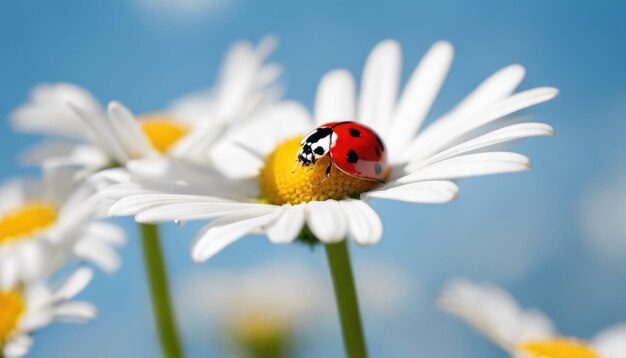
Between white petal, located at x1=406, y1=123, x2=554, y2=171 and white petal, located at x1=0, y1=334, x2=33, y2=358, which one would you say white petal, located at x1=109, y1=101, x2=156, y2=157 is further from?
white petal, located at x1=406, y1=123, x2=554, y2=171

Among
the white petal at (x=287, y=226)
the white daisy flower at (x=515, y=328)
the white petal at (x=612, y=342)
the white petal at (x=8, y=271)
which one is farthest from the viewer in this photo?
the white petal at (x=612, y=342)

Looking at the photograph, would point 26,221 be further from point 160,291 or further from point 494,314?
point 494,314

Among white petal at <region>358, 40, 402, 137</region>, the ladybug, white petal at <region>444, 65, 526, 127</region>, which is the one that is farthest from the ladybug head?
white petal at <region>358, 40, 402, 137</region>

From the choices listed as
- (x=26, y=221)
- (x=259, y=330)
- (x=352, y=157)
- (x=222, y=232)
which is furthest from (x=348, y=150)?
(x=259, y=330)

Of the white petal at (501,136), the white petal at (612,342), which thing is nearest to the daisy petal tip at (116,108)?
the white petal at (501,136)

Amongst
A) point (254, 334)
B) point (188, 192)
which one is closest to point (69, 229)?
point (188, 192)

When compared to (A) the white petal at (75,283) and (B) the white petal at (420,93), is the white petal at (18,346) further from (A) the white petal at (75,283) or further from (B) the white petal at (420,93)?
(B) the white petal at (420,93)
